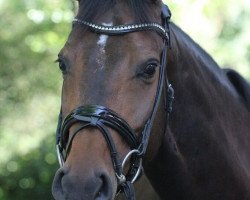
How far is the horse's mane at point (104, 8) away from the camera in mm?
3895

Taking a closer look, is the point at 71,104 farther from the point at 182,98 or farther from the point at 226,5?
the point at 226,5

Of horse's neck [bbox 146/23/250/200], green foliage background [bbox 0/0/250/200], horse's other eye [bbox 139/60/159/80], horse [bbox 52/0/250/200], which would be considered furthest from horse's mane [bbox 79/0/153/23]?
green foliage background [bbox 0/0/250/200]

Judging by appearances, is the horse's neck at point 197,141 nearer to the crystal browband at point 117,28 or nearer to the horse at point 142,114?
the horse at point 142,114

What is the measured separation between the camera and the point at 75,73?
3.76m

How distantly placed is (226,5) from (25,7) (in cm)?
287

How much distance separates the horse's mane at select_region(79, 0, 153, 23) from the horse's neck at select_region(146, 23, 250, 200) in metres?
0.35

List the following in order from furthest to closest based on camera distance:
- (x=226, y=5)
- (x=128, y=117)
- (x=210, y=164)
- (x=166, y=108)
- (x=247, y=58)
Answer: (x=247, y=58), (x=226, y=5), (x=210, y=164), (x=166, y=108), (x=128, y=117)

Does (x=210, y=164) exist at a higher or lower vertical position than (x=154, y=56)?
lower

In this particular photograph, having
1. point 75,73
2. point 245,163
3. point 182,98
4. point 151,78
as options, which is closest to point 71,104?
point 75,73

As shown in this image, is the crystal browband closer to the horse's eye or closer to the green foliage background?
the horse's eye

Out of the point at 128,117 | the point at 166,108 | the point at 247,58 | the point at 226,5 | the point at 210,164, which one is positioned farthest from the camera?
the point at 247,58

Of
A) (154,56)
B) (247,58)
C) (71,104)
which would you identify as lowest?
(71,104)

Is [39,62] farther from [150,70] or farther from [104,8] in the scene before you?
[150,70]

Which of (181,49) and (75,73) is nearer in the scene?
(75,73)
